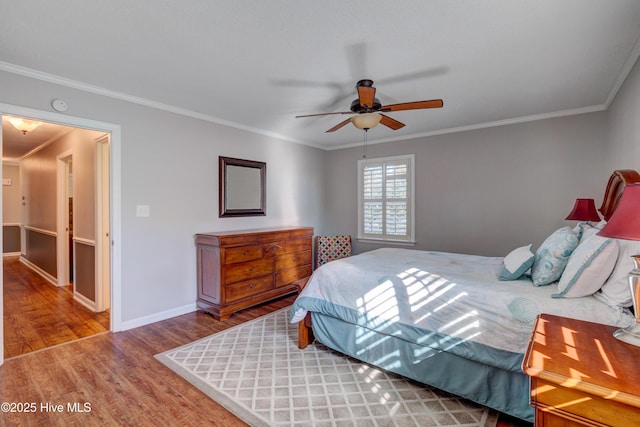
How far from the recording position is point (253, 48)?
2.21 metres

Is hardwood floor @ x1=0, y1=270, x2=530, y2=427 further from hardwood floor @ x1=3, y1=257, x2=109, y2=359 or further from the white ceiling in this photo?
the white ceiling

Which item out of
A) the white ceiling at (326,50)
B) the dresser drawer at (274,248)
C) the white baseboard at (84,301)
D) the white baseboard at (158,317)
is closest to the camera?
the white ceiling at (326,50)

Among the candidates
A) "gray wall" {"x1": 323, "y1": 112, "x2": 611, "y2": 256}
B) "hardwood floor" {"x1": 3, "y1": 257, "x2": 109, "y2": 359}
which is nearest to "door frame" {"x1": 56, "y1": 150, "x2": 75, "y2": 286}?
"hardwood floor" {"x1": 3, "y1": 257, "x2": 109, "y2": 359}

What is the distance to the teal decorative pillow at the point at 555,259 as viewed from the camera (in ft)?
6.54

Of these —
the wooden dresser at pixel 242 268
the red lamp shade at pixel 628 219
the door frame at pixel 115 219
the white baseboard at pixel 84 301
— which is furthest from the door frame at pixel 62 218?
the red lamp shade at pixel 628 219

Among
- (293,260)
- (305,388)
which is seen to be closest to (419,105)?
(305,388)

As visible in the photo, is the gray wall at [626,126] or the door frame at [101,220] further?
the door frame at [101,220]

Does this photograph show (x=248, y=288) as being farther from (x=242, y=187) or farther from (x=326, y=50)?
(x=326, y=50)

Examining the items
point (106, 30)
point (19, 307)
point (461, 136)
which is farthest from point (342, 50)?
point (19, 307)

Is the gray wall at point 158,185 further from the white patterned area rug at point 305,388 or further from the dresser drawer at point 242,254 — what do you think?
the white patterned area rug at point 305,388

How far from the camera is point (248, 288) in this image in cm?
372

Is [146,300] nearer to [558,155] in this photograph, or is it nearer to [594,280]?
[594,280]

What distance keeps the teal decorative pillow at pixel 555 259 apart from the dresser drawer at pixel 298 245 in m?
2.98

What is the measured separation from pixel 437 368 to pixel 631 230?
139cm
